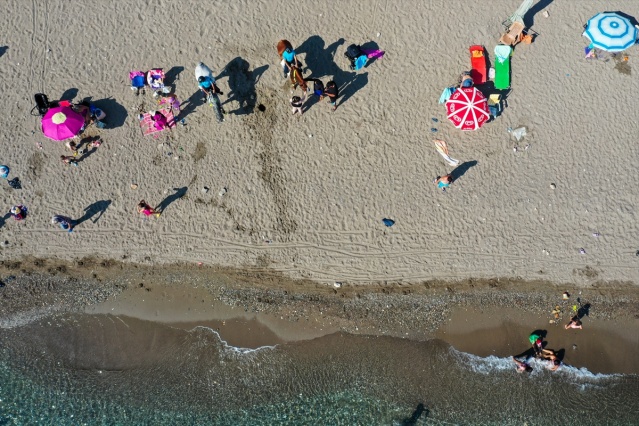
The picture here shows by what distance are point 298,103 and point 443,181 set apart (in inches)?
161

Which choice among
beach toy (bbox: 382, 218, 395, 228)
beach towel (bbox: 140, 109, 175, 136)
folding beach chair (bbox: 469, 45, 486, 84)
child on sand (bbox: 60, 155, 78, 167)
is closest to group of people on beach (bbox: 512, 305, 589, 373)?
beach toy (bbox: 382, 218, 395, 228)

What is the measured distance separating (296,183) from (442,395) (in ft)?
21.6

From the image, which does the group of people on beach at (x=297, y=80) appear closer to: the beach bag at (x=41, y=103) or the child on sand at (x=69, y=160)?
the child on sand at (x=69, y=160)

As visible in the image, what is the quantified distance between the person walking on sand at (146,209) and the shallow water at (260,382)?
2794mm

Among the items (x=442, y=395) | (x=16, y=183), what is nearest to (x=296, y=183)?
(x=442, y=395)

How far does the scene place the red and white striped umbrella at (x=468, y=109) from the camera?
10.1m

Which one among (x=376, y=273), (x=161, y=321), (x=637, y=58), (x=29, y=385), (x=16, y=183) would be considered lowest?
(x=29, y=385)

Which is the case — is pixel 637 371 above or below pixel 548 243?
below

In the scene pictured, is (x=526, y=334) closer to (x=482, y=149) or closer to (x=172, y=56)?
(x=482, y=149)

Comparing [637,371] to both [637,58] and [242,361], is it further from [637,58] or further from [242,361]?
[242,361]

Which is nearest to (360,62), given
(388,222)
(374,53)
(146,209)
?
(374,53)

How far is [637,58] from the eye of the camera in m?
11.1

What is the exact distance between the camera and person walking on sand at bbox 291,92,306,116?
10242mm

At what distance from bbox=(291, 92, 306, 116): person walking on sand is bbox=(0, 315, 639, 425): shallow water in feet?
19.4
